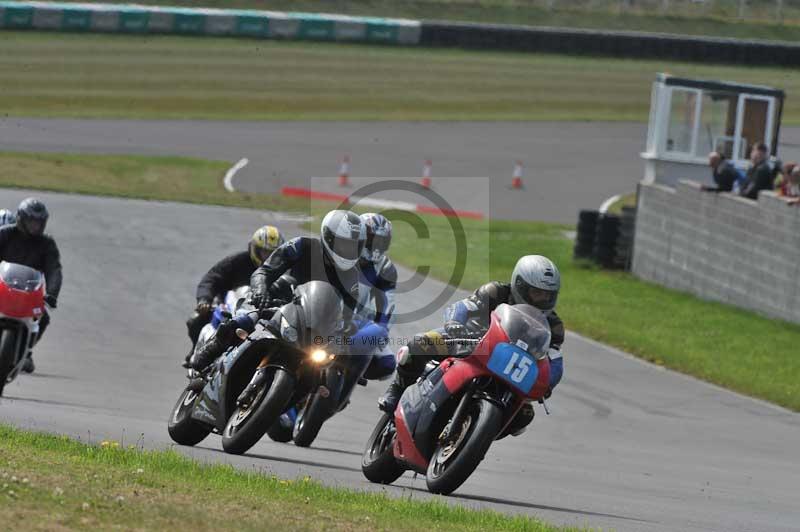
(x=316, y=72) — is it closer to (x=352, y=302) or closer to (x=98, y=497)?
(x=352, y=302)

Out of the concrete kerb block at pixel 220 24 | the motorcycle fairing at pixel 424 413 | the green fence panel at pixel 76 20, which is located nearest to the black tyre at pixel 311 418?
the motorcycle fairing at pixel 424 413

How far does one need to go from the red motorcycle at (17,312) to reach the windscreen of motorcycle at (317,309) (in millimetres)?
3599

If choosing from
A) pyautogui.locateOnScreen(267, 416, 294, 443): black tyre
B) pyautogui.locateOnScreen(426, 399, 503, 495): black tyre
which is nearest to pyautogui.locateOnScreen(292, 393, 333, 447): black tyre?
pyautogui.locateOnScreen(267, 416, 294, 443): black tyre

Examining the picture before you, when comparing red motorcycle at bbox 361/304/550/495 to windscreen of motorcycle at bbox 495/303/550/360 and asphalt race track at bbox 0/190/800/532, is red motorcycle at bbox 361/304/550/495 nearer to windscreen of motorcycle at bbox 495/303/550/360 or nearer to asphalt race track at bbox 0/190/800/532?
windscreen of motorcycle at bbox 495/303/550/360

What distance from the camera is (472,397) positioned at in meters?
8.54

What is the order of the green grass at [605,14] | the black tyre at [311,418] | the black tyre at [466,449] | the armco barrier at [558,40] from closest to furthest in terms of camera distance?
the black tyre at [466,449] → the black tyre at [311,418] → the armco barrier at [558,40] → the green grass at [605,14]

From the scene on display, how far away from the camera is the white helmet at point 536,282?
8.80 m

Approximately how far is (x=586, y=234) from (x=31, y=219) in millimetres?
14526

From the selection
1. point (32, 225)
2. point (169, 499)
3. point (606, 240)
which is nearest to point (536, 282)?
point (169, 499)

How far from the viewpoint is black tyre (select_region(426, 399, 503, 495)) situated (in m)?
8.21

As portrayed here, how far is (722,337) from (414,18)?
1359 inches

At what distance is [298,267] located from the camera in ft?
33.7

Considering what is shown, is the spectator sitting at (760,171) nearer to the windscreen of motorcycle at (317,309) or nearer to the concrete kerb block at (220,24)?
the windscreen of motorcycle at (317,309)

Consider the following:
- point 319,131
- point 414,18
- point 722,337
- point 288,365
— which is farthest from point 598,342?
point 414,18
